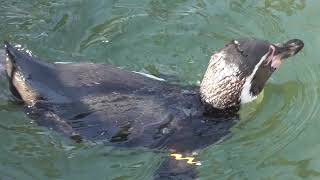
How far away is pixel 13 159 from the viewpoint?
541cm

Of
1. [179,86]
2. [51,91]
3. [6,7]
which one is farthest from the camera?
[6,7]

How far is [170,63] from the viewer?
634cm

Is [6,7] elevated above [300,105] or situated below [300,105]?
above

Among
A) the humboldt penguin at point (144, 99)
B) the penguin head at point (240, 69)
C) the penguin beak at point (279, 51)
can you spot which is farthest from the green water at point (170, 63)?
the penguin beak at point (279, 51)

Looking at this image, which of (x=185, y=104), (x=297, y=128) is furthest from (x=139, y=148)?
(x=297, y=128)

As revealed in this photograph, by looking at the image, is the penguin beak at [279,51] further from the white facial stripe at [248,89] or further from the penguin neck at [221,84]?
the penguin neck at [221,84]

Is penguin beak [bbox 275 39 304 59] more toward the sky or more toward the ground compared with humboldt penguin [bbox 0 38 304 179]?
more toward the sky

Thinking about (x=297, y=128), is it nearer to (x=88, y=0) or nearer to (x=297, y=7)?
(x=297, y=7)

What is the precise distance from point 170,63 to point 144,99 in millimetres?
1235

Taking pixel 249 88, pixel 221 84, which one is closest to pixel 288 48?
pixel 249 88

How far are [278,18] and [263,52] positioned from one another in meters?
1.64

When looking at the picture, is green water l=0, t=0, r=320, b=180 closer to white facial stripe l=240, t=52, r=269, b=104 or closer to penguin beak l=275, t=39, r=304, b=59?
white facial stripe l=240, t=52, r=269, b=104

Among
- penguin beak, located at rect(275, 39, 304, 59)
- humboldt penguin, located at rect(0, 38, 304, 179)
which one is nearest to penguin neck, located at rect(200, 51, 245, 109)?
humboldt penguin, located at rect(0, 38, 304, 179)

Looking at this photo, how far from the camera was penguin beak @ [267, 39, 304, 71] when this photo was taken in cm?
543
